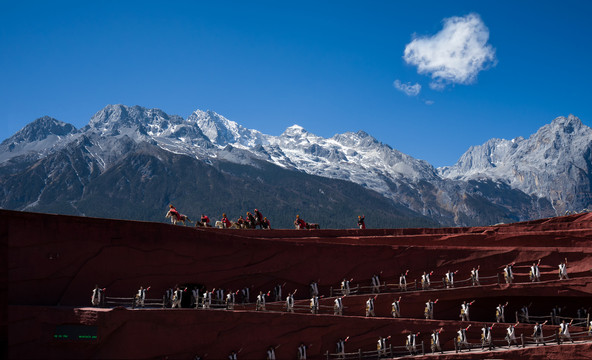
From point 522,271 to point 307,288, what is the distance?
12806 millimetres

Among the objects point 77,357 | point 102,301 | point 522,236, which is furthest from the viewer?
point 522,236

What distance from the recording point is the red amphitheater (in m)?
26.5

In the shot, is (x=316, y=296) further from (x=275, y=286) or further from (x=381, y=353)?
(x=381, y=353)

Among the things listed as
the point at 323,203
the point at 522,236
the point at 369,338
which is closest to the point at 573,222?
the point at 522,236

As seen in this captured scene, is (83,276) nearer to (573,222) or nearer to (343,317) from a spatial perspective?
(343,317)

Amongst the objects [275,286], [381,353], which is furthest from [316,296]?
[381,353]

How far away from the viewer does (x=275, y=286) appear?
107 feet

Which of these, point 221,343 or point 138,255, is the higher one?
point 138,255

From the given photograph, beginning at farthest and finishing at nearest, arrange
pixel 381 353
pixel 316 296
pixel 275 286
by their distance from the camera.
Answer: pixel 275 286, pixel 316 296, pixel 381 353

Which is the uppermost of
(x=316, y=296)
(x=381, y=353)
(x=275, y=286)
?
(x=275, y=286)

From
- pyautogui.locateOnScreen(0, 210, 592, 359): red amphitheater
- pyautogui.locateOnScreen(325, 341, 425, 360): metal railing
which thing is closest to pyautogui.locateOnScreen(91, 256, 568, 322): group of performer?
pyautogui.locateOnScreen(0, 210, 592, 359): red amphitheater

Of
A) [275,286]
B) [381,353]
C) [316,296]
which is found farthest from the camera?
[275,286]

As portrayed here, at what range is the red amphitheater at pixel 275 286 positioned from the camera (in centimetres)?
2650

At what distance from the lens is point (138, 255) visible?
2992 cm
